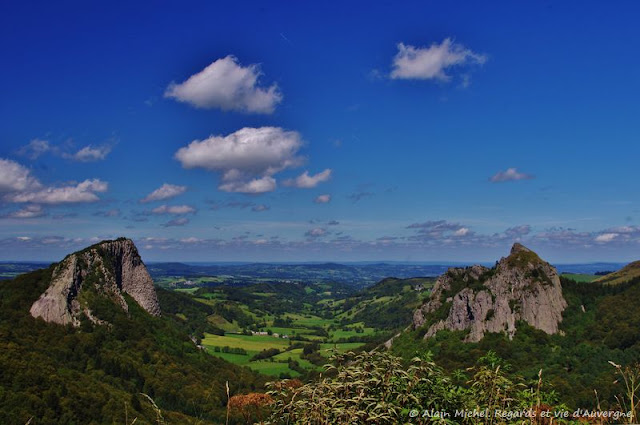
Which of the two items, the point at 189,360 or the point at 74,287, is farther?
the point at 189,360

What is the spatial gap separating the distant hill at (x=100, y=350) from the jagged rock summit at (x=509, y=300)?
233 ft

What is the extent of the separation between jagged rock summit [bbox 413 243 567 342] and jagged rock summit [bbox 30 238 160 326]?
115 m

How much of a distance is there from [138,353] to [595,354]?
137m

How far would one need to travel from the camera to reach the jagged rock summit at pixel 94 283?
140000 mm

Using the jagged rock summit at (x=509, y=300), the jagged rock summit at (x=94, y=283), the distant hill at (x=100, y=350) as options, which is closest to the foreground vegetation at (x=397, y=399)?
the distant hill at (x=100, y=350)

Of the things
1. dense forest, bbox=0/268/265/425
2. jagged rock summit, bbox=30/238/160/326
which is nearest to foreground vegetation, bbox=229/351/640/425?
dense forest, bbox=0/268/265/425

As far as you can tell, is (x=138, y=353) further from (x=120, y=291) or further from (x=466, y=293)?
(x=466, y=293)

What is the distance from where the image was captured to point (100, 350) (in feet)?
449

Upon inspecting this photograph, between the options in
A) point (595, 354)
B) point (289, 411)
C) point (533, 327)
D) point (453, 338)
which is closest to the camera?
point (289, 411)

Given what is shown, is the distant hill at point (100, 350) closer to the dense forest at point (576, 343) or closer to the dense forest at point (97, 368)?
the dense forest at point (97, 368)

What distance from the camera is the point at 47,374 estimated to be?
86250mm

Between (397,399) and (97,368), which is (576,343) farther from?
(397,399)

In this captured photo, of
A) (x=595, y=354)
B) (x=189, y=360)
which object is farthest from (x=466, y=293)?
(x=189, y=360)

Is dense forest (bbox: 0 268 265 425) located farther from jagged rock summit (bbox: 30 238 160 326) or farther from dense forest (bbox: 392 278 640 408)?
dense forest (bbox: 392 278 640 408)
